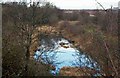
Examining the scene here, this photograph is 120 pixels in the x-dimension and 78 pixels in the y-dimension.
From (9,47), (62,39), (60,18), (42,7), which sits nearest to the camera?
(9,47)

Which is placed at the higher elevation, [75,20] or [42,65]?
[75,20]

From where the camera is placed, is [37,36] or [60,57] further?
[60,57]

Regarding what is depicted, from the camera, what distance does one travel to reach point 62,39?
14914mm

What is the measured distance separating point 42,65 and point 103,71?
4.09 metres

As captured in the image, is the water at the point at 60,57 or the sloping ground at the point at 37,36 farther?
the sloping ground at the point at 37,36

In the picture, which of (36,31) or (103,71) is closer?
(103,71)

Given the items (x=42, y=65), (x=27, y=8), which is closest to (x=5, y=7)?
(x=27, y=8)

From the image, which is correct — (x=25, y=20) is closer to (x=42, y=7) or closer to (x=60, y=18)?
(x=42, y=7)

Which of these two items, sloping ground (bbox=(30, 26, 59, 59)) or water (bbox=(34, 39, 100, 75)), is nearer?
water (bbox=(34, 39, 100, 75))

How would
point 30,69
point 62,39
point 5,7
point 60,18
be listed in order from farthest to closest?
point 62,39 → point 60,18 → point 5,7 → point 30,69

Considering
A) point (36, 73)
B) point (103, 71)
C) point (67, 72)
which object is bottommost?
point (67, 72)

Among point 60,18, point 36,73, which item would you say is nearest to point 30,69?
point 36,73

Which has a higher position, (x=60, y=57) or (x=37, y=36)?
(x=37, y=36)

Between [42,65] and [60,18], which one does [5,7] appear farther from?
[60,18]
